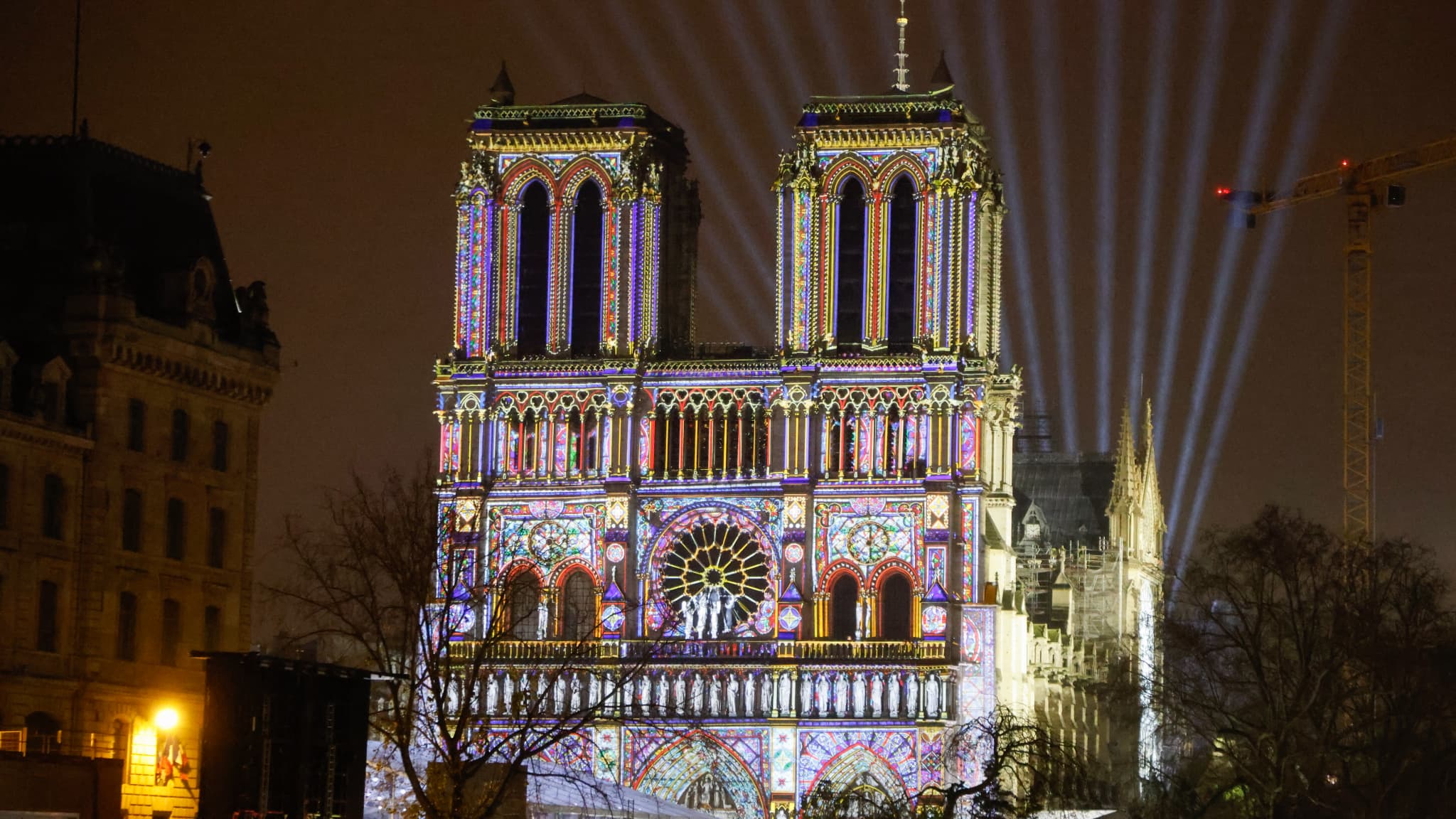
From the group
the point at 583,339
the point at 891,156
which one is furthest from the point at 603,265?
the point at 891,156

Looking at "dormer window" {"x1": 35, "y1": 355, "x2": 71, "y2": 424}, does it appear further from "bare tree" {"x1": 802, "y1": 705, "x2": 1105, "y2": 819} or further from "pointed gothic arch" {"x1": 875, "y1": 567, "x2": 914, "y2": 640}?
"pointed gothic arch" {"x1": 875, "y1": 567, "x2": 914, "y2": 640}

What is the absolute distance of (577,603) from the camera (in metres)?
140

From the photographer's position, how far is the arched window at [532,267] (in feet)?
463

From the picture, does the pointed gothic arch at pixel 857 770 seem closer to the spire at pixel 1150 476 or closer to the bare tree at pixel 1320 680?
the bare tree at pixel 1320 680

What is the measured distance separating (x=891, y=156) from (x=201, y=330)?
132 ft

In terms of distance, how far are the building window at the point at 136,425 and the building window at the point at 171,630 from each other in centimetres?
495

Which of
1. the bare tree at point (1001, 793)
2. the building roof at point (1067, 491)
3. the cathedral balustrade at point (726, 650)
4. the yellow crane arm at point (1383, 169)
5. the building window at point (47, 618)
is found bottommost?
the bare tree at point (1001, 793)

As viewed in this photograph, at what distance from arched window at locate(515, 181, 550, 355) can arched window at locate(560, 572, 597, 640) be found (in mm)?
9776

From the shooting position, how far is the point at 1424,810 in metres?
104

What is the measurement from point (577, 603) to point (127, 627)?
39604 mm

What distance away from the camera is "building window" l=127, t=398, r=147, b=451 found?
103 meters

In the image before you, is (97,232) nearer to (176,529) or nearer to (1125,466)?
(176,529)

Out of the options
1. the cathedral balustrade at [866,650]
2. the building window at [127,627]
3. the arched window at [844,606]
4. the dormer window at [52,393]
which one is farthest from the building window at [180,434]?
the arched window at [844,606]

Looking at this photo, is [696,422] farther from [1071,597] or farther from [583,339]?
[1071,597]
